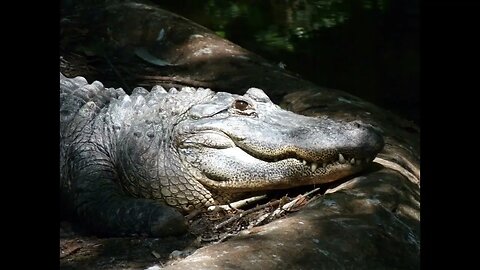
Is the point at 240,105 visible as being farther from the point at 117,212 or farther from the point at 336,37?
the point at 336,37

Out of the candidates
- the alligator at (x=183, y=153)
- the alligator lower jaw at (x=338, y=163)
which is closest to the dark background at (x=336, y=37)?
the alligator at (x=183, y=153)

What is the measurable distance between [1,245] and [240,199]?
8.83ft

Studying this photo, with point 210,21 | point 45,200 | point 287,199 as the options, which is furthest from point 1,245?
point 210,21

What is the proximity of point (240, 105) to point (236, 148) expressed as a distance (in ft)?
0.79

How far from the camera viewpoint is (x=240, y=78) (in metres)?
5.86

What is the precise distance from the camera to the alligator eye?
14.3 feet

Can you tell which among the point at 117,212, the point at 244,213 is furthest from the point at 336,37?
the point at 117,212

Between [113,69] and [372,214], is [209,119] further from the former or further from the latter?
[113,69]

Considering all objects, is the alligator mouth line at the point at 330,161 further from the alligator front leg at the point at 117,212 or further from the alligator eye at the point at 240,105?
the alligator front leg at the point at 117,212

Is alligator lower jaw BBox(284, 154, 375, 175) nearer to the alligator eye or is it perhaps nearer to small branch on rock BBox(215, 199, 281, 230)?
small branch on rock BBox(215, 199, 281, 230)

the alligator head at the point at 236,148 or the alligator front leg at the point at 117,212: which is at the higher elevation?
the alligator head at the point at 236,148

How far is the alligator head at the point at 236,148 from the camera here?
4.07 m

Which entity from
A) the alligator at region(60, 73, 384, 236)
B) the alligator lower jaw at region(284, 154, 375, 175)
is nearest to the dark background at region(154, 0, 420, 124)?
the alligator at region(60, 73, 384, 236)

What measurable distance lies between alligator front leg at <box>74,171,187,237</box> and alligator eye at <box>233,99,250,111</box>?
0.64m
